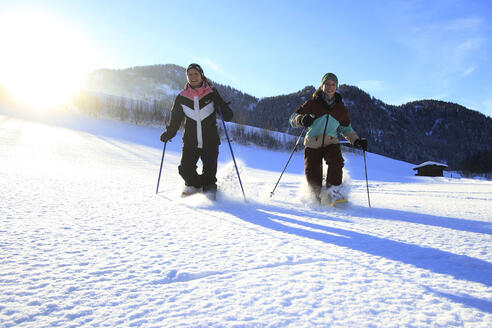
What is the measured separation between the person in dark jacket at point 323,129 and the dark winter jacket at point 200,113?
3.85 ft

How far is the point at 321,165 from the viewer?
11.8ft

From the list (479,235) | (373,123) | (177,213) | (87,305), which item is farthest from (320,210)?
(373,123)

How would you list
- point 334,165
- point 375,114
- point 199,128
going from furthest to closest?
point 375,114, point 199,128, point 334,165

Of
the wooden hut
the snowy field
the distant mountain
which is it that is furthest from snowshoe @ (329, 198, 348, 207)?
the distant mountain

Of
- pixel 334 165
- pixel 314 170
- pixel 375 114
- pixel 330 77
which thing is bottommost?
pixel 314 170

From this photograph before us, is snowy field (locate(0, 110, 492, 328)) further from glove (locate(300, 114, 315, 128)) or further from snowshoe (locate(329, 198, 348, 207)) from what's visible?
glove (locate(300, 114, 315, 128))

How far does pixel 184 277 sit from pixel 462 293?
3.88ft

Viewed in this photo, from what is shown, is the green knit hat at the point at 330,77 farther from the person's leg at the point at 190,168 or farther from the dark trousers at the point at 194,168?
the person's leg at the point at 190,168

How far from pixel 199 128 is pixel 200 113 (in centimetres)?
21

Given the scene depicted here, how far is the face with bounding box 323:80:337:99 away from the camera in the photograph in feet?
11.8

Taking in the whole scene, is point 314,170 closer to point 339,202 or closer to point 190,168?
point 339,202

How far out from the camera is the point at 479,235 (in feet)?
6.48

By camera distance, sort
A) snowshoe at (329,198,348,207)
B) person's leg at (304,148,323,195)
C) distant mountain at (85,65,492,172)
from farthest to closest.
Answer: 1. distant mountain at (85,65,492,172)
2. person's leg at (304,148,323,195)
3. snowshoe at (329,198,348,207)

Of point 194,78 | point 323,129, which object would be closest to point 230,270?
point 323,129
